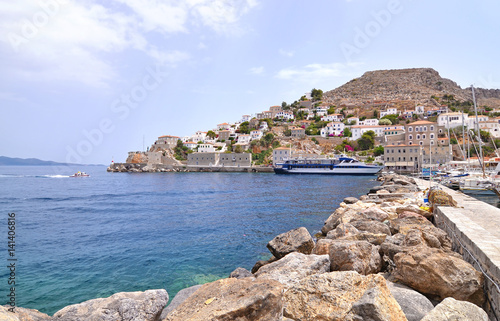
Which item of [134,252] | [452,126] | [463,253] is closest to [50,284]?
[134,252]

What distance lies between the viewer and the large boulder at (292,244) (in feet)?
21.0

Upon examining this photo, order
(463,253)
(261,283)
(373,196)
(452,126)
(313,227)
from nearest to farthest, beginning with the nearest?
(261,283)
(463,253)
(313,227)
(373,196)
(452,126)

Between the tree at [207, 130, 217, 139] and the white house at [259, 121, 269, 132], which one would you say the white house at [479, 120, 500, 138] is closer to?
the white house at [259, 121, 269, 132]

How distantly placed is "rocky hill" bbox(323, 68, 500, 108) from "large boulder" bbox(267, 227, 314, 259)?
109m

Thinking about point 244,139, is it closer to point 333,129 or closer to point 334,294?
point 333,129

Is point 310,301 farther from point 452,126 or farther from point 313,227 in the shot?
point 452,126

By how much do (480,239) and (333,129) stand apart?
79.1 meters

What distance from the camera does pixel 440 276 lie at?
3.99 metres

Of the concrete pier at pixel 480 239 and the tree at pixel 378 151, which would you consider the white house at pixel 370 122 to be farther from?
the concrete pier at pixel 480 239

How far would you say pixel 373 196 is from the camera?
56.2 feet

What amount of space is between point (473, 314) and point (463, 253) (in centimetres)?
300

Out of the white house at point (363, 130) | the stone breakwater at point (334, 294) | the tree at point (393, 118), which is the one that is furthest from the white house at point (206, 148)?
the stone breakwater at point (334, 294)

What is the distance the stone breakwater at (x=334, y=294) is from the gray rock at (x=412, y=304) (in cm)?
1

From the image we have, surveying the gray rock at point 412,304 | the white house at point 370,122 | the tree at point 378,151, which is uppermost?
the white house at point 370,122
